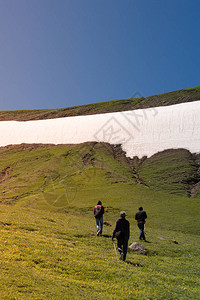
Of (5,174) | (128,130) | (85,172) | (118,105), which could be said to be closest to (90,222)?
(85,172)

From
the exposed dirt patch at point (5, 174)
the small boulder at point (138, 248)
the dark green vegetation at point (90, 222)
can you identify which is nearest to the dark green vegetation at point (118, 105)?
the dark green vegetation at point (90, 222)

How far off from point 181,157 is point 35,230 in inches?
2064

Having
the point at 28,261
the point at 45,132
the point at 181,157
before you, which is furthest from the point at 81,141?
the point at 28,261

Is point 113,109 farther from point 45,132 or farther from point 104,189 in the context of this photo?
point 104,189

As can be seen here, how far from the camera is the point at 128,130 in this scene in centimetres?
8644

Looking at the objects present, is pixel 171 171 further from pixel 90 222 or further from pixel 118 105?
pixel 118 105

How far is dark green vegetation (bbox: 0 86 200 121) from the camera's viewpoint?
108062mm

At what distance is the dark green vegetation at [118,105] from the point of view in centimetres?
10806

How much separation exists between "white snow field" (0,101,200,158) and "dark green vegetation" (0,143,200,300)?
5.13m

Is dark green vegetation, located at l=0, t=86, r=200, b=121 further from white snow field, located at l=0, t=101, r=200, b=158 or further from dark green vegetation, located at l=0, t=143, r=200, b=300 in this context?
dark green vegetation, located at l=0, t=143, r=200, b=300

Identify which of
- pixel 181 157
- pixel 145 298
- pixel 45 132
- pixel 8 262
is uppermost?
pixel 45 132

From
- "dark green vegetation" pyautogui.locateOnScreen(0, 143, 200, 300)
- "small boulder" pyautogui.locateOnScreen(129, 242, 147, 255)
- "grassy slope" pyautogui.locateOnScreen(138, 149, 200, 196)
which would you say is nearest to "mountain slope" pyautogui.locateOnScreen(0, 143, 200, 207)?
"grassy slope" pyautogui.locateOnScreen(138, 149, 200, 196)

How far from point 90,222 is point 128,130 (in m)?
60.0

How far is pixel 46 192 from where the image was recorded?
171ft
